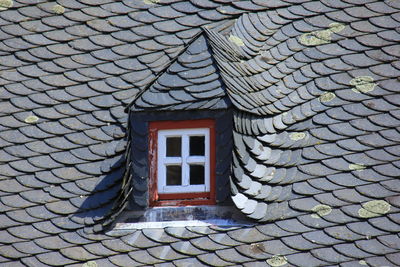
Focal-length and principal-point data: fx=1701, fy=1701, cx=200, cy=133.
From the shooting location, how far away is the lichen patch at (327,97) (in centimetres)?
1859

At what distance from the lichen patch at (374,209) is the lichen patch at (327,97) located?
1614 millimetres

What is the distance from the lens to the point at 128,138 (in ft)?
59.4

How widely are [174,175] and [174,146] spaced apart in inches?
12.2

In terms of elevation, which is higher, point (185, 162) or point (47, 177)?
point (185, 162)

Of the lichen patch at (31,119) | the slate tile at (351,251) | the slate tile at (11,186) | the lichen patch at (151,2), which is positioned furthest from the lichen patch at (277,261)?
the lichen patch at (151,2)

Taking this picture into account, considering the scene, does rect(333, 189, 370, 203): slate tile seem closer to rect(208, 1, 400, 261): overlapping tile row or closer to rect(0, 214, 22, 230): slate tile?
rect(208, 1, 400, 261): overlapping tile row

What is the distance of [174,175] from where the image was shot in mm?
18141

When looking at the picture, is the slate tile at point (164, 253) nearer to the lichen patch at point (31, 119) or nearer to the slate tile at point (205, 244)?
the slate tile at point (205, 244)

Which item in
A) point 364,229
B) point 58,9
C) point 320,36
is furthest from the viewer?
point 58,9

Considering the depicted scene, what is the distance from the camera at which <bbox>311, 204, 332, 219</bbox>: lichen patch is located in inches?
686

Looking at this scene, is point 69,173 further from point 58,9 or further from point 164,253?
point 58,9

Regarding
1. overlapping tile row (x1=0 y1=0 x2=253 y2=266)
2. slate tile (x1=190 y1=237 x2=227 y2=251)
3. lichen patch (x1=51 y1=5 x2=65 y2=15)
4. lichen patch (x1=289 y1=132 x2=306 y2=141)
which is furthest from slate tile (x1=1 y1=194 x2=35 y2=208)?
lichen patch (x1=289 y1=132 x2=306 y2=141)

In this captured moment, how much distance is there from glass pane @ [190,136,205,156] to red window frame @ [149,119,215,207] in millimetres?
140

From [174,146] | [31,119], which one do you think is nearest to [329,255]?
[174,146]
